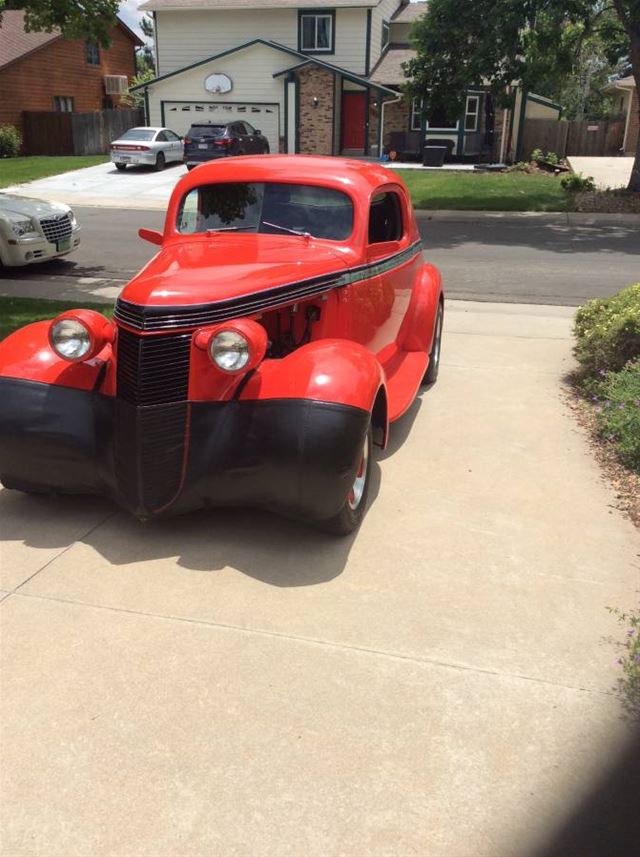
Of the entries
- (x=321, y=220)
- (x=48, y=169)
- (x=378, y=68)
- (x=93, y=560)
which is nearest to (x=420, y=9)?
(x=378, y=68)

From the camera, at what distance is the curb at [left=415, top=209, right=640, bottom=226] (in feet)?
57.0

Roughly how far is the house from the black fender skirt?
27.8 meters

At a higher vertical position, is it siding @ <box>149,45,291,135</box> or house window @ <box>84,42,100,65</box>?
house window @ <box>84,42,100,65</box>

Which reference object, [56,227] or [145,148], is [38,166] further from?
[56,227]

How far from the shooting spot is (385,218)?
570cm

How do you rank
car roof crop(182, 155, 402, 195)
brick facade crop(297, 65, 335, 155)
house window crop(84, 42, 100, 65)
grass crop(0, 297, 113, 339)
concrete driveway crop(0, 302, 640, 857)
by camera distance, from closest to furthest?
concrete driveway crop(0, 302, 640, 857) → car roof crop(182, 155, 402, 195) → grass crop(0, 297, 113, 339) → brick facade crop(297, 65, 335, 155) → house window crop(84, 42, 100, 65)

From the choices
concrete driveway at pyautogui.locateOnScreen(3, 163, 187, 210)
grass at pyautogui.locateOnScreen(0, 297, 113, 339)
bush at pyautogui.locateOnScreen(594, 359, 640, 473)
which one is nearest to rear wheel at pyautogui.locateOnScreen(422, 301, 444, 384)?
bush at pyautogui.locateOnScreen(594, 359, 640, 473)

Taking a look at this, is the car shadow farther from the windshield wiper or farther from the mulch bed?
the windshield wiper

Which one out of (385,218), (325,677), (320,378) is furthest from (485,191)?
(325,677)

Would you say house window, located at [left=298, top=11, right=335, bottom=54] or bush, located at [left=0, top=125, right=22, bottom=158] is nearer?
house window, located at [left=298, top=11, right=335, bottom=54]

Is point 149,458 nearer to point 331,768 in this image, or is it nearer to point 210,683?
point 210,683

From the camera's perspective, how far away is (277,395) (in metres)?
3.73

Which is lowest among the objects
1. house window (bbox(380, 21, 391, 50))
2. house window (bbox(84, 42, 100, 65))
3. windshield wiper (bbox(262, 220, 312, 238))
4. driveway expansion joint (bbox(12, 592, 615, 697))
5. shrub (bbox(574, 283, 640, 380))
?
driveway expansion joint (bbox(12, 592, 615, 697))

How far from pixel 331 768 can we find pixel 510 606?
1.31 m
